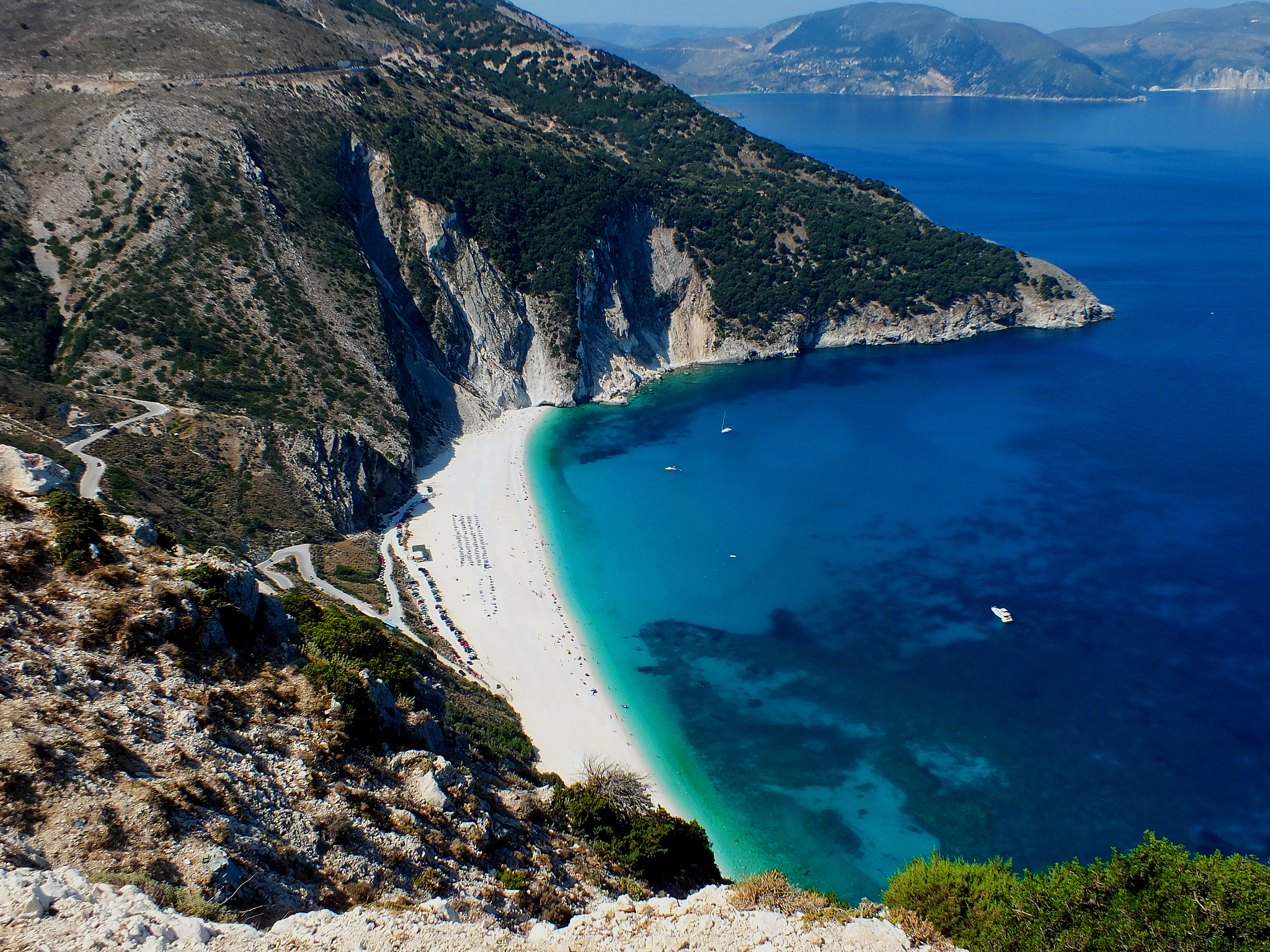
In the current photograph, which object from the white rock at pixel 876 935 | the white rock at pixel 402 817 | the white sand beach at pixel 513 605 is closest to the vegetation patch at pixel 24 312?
the white sand beach at pixel 513 605

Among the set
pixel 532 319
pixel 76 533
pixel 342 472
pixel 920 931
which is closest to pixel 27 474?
pixel 76 533

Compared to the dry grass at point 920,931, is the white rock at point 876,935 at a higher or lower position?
higher

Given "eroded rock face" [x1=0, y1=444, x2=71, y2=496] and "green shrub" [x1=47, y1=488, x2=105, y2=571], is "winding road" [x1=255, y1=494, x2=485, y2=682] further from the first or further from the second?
"green shrub" [x1=47, y1=488, x2=105, y2=571]

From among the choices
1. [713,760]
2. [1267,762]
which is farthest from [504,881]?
[1267,762]

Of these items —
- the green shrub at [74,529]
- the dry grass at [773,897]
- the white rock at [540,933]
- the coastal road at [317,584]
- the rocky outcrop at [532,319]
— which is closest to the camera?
the white rock at [540,933]

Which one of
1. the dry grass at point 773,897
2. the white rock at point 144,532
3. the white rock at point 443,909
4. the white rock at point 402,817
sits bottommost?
the dry grass at point 773,897

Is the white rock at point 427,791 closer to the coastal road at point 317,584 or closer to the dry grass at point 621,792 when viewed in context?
the dry grass at point 621,792
